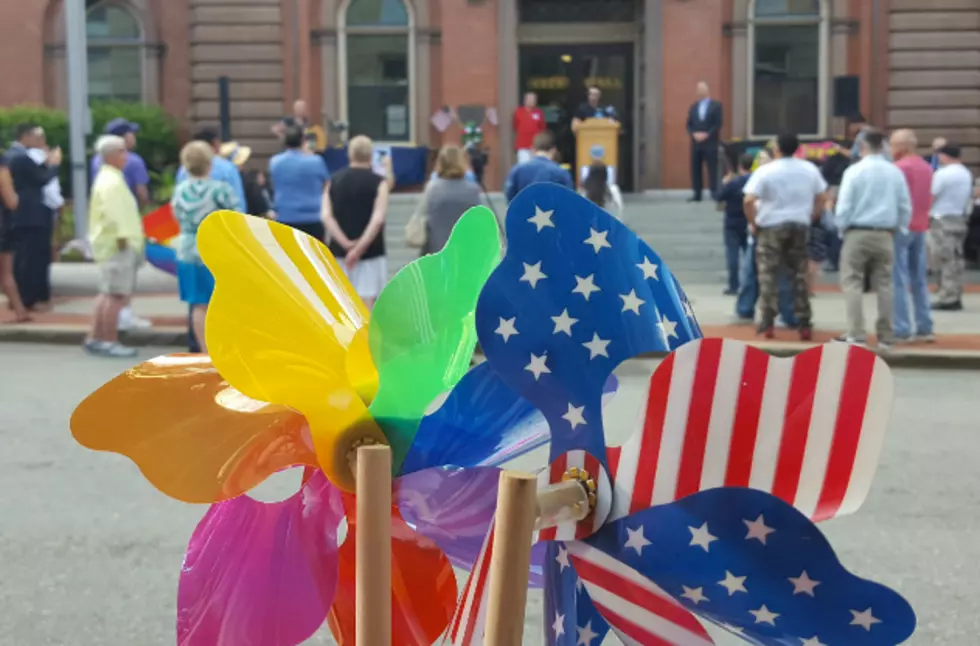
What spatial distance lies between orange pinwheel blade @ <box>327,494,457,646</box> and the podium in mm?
18271

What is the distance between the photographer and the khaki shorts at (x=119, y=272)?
393 inches

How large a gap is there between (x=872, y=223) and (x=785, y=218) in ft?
2.20

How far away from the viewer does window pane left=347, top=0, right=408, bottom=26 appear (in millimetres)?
22688

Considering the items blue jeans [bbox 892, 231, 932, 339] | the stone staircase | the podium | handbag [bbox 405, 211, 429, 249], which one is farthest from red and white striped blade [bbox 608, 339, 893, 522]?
the podium

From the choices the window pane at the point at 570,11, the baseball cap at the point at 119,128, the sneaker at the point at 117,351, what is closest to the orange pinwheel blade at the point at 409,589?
the sneaker at the point at 117,351

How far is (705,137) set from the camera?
1917 centimetres

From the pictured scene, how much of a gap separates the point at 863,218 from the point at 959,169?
3.52 metres

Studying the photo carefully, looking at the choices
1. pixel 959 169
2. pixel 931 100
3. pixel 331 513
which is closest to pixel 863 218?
pixel 959 169

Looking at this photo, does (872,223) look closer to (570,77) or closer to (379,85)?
(570,77)

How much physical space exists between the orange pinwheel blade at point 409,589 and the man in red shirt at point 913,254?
31.6ft

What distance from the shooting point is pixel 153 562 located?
4754 mm

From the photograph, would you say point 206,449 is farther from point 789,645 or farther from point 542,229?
point 789,645

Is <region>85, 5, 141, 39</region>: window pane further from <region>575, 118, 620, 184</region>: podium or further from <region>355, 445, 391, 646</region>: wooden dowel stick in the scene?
<region>355, 445, 391, 646</region>: wooden dowel stick

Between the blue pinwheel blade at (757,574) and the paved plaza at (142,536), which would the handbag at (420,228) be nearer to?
the paved plaza at (142,536)
